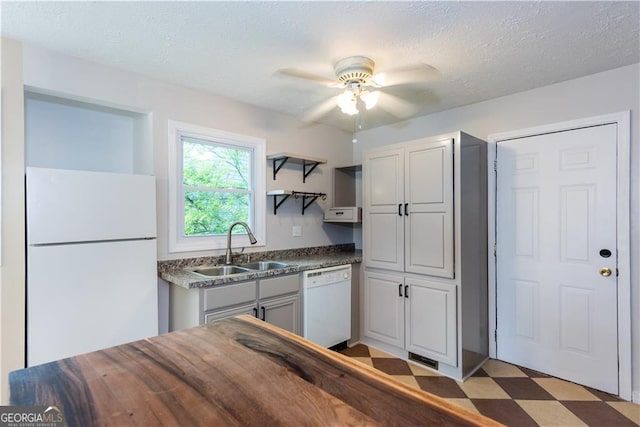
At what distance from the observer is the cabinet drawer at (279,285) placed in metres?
2.45

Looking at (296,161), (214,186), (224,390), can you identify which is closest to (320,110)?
(296,161)

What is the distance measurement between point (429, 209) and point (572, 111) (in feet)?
4.38

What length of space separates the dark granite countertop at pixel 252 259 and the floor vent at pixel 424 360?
0.97m

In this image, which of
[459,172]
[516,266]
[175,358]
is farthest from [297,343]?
[516,266]

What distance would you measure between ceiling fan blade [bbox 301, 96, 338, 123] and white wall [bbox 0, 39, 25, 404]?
2.18 m

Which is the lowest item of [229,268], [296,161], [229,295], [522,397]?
[522,397]

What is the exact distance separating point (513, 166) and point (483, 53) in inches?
45.0

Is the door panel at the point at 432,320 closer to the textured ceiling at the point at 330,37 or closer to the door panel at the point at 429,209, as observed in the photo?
the door panel at the point at 429,209

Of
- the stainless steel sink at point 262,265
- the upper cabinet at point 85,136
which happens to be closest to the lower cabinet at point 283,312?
the stainless steel sink at point 262,265

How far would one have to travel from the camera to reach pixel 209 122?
2.79 metres

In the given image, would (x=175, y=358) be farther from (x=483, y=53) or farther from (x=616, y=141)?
(x=616, y=141)

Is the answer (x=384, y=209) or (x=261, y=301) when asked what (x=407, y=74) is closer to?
(x=384, y=209)

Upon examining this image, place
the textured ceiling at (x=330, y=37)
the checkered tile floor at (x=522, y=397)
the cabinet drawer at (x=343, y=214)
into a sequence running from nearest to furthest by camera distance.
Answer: the textured ceiling at (x=330, y=37) → the checkered tile floor at (x=522, y=397) → the cabinet drawer at (x=343, y=214)

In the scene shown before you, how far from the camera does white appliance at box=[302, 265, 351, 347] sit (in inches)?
107
